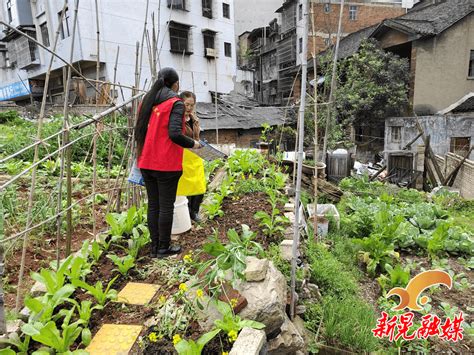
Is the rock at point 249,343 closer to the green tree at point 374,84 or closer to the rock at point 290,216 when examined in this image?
the rock at point 290,216

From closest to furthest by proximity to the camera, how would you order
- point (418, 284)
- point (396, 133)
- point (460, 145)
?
point (418, 284) → point (460, 145) → point (396, 133)

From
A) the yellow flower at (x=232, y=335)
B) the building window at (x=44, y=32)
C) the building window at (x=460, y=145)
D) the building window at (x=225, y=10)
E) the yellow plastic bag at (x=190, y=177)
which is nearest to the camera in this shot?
the yellow flower at (x=232, y=335)

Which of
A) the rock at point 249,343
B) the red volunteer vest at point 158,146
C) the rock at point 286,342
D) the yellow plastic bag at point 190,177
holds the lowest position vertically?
the rock at point 286,342

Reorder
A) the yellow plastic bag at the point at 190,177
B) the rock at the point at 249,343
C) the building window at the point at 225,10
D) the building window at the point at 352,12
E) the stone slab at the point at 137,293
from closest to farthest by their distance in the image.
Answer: the rock at the point at 249,343, the stone slab at the point at 137,293, the yellow plastic bag at the point at 190,177, the building window at the point at 225,10, the building window at the point at 352,12

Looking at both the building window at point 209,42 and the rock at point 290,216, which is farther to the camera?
the building window at point 209,42

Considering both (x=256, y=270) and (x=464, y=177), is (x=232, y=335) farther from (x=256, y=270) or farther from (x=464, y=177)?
(x=464, y=177)

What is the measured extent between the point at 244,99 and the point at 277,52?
19.6 feet

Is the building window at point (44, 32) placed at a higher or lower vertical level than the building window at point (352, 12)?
lower

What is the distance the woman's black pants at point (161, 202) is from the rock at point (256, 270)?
2.73 feet

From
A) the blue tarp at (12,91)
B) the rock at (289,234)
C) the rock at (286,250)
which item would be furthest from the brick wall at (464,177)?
the blue tarp at (12,91)

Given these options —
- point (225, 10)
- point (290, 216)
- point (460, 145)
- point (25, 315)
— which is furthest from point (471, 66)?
point (25, 315)

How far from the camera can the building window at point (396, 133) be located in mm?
13980

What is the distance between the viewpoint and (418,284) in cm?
199

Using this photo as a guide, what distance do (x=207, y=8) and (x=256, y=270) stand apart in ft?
70.4
